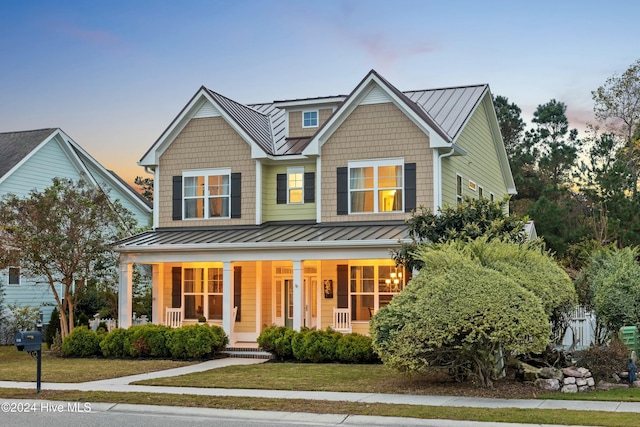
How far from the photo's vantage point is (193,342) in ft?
73.5

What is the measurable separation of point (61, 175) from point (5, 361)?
40.6ft

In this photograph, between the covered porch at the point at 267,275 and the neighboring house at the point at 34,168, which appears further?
the neighboring house at the point at 34,168

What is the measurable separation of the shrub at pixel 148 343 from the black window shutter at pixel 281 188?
5.84 metres

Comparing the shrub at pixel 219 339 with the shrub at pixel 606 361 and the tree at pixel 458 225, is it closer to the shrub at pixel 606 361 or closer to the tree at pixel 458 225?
the tree at pixel 458 225

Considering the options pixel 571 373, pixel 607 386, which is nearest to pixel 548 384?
pixel 571 373

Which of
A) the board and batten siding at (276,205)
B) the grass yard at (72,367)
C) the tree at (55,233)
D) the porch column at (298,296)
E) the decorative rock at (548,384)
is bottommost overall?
the grass yard at (72,367)

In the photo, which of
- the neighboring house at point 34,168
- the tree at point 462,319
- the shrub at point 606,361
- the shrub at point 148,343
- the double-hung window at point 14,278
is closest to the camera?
the tree at point 462,319

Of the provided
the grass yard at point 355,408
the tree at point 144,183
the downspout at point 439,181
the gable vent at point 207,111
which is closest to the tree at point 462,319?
the grass yard at point 355,408

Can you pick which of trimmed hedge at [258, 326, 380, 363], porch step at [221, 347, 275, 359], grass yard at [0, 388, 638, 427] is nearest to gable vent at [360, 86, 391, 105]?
trimmed hedge at [258, 326, 380, 363]

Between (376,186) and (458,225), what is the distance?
4.59m

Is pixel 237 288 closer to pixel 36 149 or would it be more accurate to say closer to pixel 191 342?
pixel 191 342

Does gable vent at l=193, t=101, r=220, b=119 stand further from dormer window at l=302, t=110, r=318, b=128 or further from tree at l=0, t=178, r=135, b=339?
tree at l=0, t=178, r=135, b=339

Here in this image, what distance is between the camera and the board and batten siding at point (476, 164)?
25078mm

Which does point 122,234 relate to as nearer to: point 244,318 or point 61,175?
point 244,318
